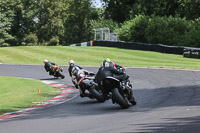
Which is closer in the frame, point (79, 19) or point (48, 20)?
point (48, 20)

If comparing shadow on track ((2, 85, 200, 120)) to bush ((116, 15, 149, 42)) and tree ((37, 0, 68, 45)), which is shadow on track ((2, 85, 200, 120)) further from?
tree ((37, 0, 68, 45))

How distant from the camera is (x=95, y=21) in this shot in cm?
7762

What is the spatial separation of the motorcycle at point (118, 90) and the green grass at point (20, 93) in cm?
373

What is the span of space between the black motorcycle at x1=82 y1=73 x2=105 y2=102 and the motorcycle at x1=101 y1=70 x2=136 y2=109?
1.06 m

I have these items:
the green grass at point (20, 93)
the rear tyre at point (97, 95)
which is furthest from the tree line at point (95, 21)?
the rear tyre at point (97, 95)

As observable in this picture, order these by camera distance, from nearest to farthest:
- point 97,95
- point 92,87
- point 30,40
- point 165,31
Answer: point 97,95, point 92,87, point 165,31, point 30,40

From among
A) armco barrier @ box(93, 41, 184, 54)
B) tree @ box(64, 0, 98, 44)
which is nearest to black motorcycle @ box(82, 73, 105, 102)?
armco barrier @ box(93, 41, 184, 54)

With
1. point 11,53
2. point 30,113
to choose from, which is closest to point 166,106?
point 30,113

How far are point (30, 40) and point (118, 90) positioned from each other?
213 feet

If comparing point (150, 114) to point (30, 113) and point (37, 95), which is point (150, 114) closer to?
point (30, 113)

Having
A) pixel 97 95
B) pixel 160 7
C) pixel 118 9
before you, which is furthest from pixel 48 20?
pixel 97 95

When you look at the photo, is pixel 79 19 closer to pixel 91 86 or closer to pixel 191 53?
pixel 191 53

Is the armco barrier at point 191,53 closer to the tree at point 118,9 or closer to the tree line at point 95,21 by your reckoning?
the tree line at point 95,21

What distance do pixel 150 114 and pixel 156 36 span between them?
4540 centimetres
